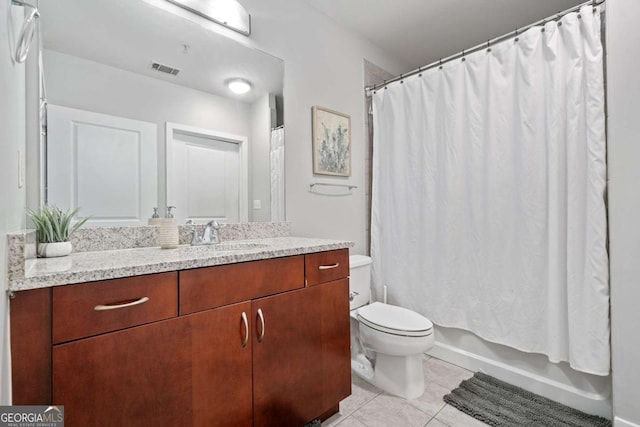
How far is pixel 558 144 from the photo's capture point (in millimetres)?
1568

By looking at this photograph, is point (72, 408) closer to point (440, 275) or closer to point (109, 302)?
point (109, 302)

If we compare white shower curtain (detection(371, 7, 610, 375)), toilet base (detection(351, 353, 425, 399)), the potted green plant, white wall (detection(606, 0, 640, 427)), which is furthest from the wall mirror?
white wall (detection(606, 0, 640, 427))

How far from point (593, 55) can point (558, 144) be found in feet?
1.42

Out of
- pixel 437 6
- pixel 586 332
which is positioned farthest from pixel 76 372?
pixel 437 6

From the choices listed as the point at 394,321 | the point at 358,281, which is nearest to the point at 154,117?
the point at 358,281

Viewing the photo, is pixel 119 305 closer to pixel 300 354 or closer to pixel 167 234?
pixel 167 234

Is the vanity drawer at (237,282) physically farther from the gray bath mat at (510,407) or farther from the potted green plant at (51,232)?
the gray bath mat at (510,407)

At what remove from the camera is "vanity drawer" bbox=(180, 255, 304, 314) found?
0.97 m

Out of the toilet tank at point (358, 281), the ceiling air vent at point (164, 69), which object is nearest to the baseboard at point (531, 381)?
the toilet tank at point (358, 281)

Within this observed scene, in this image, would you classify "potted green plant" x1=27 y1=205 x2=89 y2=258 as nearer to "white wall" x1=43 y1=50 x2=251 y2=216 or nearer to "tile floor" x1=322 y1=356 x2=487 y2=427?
"white wall" x1=43 y1=50 x2=251 y2=216

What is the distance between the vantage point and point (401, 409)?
158cm

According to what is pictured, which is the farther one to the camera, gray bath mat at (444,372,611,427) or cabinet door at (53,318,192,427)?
gray bath mat at (444,372,611,427)

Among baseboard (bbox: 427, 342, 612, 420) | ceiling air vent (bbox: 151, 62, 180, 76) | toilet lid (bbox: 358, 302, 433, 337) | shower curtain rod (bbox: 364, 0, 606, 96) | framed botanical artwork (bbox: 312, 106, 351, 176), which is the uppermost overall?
shower curtain rod (bbox: 364, 0, 606, 96)

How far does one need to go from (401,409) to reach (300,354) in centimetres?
75
